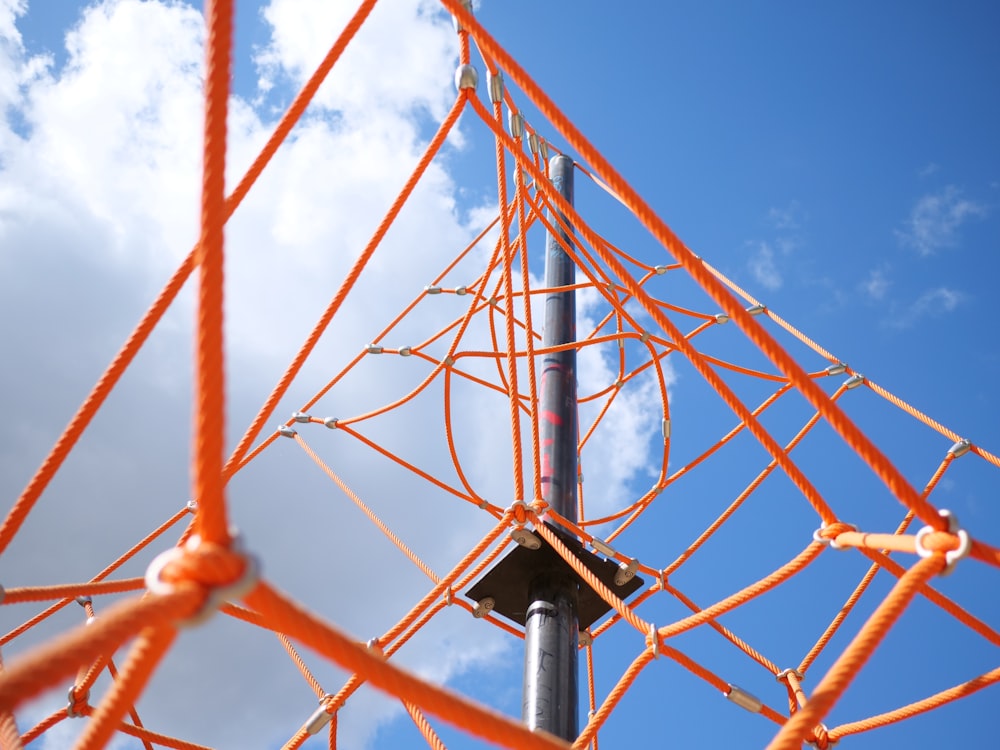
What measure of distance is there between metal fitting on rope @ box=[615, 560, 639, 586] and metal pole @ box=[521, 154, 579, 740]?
0.59 feet

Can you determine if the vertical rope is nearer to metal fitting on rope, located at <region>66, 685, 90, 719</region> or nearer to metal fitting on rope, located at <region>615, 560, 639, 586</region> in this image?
metal fitting on rope, located at <region>615, 560, 639, 586</region>

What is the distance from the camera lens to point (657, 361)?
4.84 metres

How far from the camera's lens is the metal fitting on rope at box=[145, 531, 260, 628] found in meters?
1.17

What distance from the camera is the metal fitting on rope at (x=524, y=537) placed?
10.6ft

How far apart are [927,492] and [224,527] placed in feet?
13.3

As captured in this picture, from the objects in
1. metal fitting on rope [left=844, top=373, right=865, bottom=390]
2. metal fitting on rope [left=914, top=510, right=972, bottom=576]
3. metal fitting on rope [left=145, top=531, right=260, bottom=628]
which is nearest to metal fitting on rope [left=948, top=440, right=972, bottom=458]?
metal fitting on rope [left=844, top=373, right=865, bottom=390]

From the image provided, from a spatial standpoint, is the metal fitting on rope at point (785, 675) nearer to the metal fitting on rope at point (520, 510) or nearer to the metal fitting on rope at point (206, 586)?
the metal fitting on rope at point (520, 510)

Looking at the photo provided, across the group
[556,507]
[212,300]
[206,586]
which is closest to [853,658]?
[206,586]

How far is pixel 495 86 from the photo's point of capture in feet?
12.2

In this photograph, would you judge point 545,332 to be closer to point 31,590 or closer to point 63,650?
point 31,590

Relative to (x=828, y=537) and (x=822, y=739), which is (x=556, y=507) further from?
(x=828, y=537)

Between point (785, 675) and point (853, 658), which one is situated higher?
point (785, 675)

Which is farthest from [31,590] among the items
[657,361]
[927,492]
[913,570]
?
[927,492]

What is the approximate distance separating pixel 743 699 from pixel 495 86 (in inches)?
106
